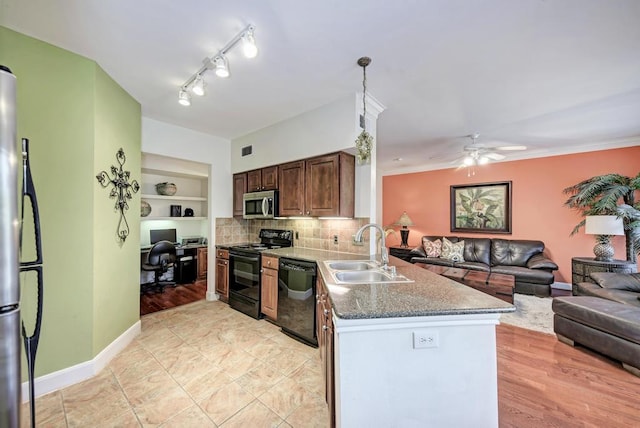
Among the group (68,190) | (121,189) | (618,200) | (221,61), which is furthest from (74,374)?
(618,200)

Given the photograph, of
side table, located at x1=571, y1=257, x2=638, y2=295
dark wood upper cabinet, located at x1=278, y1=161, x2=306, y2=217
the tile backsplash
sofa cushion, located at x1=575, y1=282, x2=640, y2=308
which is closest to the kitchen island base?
the tile backsplash

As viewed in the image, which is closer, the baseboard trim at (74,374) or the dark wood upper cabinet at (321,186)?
the baseboard trim at (74,374)

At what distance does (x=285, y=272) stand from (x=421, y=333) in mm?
1782

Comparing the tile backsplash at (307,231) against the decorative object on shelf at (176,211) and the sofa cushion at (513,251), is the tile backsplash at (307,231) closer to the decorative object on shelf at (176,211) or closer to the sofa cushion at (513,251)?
the decorative object on shelf at (176,211)

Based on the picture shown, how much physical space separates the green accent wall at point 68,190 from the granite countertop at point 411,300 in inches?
83.5

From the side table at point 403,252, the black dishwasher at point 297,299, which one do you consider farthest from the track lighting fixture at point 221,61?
the side table at point 403,252

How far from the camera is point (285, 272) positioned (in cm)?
278

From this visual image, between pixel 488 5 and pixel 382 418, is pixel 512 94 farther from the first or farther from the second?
pixel 382 418

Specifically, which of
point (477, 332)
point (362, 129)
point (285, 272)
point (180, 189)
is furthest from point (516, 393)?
point (180, 189)

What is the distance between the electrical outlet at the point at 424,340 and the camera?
1253mm

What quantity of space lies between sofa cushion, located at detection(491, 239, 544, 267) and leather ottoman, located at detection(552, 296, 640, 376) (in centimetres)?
218

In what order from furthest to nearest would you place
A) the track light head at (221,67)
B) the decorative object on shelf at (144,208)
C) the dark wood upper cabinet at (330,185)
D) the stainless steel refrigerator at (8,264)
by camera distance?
the decorative object on shelf at (144,208), the dark wood upper cabinet at (330,185), the track light head at (221,67), the stainless steel refrigerator at (8,264)

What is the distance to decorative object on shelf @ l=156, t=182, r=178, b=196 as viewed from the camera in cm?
500

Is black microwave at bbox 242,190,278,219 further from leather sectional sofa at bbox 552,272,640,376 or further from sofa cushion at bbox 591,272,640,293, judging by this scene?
sofa cushion at bbox 591,272,640,293
